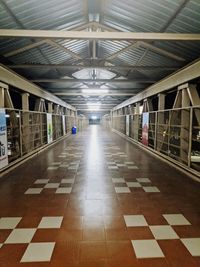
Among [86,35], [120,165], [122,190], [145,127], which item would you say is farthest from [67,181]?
[145,127]

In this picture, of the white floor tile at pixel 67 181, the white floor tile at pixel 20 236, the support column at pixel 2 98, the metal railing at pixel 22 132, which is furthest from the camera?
the metal railing at pixel 22 132

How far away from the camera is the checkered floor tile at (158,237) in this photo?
226cm

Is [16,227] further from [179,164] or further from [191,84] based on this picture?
[191,84]

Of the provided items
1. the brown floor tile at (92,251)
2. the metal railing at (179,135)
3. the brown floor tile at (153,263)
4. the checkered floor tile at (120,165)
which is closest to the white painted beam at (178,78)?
the metal railing at (179,135)

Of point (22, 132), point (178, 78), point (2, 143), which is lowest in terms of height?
point (2, 143)

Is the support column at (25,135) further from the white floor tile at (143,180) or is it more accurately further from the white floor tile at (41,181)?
the white floor tile at (143,180)

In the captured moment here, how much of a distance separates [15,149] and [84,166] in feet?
7.98

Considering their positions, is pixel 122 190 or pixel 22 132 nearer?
pixel 122 190

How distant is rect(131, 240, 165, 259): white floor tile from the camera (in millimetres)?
2209

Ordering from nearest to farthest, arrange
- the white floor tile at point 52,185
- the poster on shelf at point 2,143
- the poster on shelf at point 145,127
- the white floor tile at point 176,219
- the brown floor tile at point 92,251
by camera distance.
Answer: the brown floor tile at point 92,251, the white floor tile at point 176,219, the white floor tile at point 52,185, the poster on shelf at point 2,143, the poster on shelf at point 145,127

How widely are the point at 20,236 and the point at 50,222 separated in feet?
1.43

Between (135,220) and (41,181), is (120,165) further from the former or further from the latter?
(135,220)

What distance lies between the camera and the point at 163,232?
2.65m

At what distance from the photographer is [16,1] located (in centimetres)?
392
